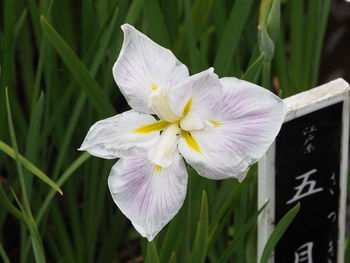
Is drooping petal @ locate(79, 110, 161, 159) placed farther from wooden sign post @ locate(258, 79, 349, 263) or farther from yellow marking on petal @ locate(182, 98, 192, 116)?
wooden sign post @ locate(258, 79, 349, 263)

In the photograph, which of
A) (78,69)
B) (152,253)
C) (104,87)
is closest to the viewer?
(152,253)

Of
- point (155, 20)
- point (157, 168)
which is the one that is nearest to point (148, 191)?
point (157, 168)

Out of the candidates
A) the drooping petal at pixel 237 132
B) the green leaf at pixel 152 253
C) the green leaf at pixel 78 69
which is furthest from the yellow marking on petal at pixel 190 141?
the green leaf at pixel 78 69

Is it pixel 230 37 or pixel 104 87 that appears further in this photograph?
pixel 104 87

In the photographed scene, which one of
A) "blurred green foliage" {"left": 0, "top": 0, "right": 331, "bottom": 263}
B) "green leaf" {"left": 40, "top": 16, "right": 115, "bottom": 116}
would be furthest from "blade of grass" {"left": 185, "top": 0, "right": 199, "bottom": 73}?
"green leaf" {"left": 40, "top": 16, "right": 115, "bottom": 116}

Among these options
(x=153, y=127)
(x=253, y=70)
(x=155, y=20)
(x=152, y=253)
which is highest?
(x=155, y=20)

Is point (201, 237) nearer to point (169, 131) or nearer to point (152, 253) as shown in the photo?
point (152, 253)

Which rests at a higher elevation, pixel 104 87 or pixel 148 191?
pixel 104 87
